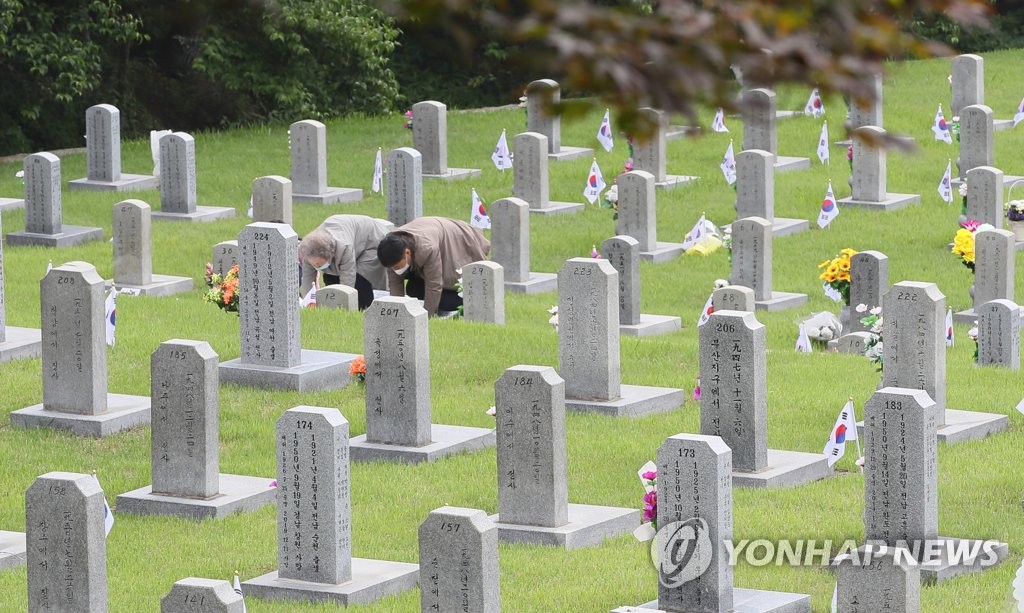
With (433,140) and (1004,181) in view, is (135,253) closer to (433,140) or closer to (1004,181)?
(433,140)

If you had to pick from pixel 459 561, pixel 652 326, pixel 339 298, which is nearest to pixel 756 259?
pixel 652 326

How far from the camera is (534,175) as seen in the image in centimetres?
2117

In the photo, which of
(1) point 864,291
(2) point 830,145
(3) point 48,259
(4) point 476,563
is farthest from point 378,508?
(2) point 830,145

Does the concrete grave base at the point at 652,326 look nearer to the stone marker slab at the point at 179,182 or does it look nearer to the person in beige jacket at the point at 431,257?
the person in beige jacket at the point at 431,257

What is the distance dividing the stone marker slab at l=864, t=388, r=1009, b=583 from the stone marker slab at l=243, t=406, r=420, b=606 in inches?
92.6

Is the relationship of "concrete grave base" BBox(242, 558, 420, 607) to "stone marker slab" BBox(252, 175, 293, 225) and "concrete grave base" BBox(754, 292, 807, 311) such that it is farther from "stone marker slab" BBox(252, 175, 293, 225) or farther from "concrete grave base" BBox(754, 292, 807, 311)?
"stone marker slab" BBox(252, 175, 293, 225)

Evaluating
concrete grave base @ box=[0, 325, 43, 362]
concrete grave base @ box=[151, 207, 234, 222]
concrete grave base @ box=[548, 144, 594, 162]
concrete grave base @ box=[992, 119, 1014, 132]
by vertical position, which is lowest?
concrete grave base @ box=[0, 325, 43, 362]

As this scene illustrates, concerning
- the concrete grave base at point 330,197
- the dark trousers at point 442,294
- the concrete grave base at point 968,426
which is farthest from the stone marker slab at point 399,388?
the concrete grave base at point 330,197

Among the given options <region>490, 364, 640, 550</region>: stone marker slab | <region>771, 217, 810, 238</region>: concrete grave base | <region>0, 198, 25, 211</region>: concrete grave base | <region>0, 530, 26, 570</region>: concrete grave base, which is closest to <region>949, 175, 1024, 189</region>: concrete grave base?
<region>771, 217, 810, 238</region>: concrete grave base

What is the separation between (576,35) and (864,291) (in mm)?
11991

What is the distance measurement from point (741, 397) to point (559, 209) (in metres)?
10.7

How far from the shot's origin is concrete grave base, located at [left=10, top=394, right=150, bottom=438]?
1180 cm

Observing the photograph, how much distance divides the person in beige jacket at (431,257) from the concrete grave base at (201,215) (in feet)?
17.2

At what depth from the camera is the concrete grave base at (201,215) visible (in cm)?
2031
